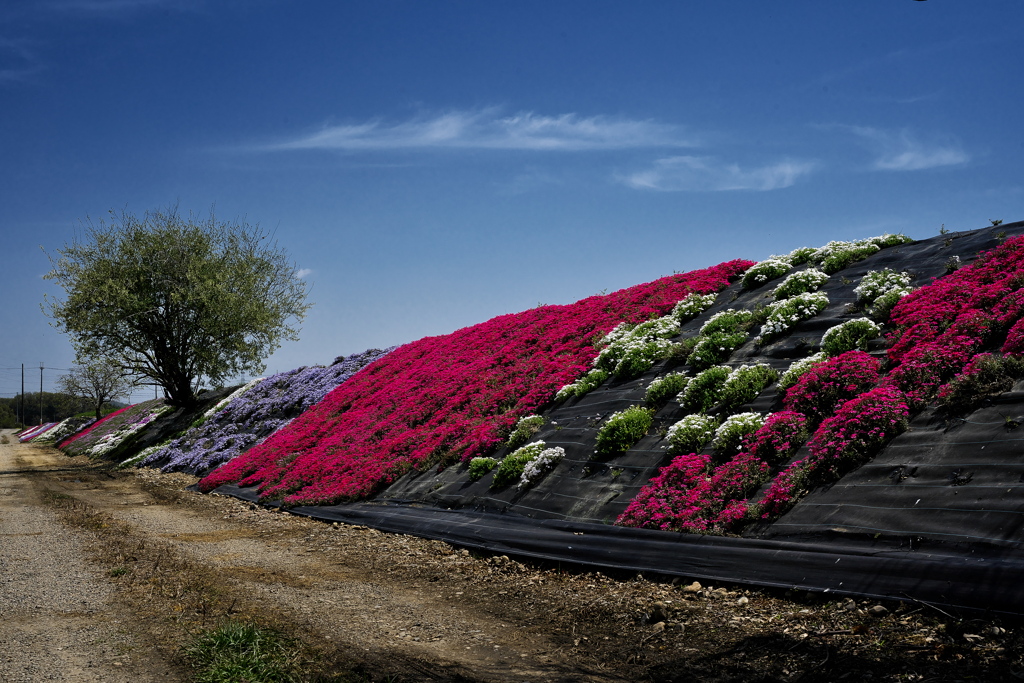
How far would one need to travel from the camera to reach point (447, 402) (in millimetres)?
18906

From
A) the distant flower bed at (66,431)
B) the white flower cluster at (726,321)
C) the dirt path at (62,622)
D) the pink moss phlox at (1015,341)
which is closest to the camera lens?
the dirt path at (62,622)

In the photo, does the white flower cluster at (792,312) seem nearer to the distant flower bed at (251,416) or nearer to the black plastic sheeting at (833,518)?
the black plastic sheeting at (833,518)

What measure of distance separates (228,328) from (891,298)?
1270 inches

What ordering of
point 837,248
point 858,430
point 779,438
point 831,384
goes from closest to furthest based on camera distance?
point 858,430, point 779,438, point 831,384, point 837,248

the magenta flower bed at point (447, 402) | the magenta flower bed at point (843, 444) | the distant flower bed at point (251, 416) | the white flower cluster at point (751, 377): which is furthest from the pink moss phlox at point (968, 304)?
the distant flower bed at point (251, 416)

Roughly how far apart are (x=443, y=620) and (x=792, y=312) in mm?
9381

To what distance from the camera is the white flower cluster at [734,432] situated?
9586 mm

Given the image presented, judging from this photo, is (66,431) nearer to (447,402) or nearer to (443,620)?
(447,402)

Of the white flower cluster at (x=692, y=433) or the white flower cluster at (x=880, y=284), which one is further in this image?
the white flower cluster at (x=880, y=284)

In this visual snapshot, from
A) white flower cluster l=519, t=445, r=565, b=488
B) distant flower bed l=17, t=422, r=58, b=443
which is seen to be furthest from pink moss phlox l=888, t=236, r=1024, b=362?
distant flower bed l=17, t=422, r=58, b=443

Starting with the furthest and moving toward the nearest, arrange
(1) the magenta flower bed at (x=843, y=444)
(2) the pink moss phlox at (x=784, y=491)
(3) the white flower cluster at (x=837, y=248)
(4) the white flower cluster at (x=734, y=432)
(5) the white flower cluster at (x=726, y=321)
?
(3) the white flower cluster at (x=837, y=248)
(5) the white flower cluster at (x=726, y=321)
(4) the white flower cluster at (x=734, y=432)
(1) the magenta flower bed at (x=843, y=444)
(2) the pink moss phlox at (x=784, y=491)

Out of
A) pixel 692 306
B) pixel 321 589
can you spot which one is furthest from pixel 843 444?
pixel 692 306

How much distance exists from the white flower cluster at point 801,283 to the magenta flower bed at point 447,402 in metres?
2.90

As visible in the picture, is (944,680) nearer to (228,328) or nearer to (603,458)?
(603,458)
